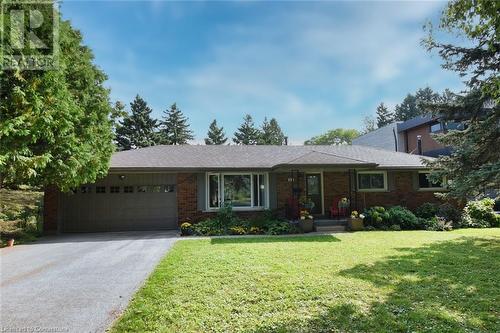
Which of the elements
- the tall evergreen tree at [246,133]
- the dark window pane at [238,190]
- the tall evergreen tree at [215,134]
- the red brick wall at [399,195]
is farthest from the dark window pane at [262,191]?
the tall evergreen tree at [246,133]

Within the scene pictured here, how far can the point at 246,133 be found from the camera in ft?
175

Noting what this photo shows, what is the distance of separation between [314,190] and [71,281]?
10663mm

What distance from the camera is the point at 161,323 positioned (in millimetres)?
4176

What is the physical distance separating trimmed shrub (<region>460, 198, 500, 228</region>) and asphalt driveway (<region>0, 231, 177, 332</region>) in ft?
38.9

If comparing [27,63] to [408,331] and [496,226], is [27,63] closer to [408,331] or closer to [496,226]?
[408,331]

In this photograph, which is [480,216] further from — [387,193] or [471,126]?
[471,126]

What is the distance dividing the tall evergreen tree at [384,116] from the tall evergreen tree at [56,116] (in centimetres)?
6178

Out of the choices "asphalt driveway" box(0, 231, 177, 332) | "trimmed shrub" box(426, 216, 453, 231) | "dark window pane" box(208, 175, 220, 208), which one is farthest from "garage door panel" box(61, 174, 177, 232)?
"trimmed shrub" box(426, 216, 453, 231)

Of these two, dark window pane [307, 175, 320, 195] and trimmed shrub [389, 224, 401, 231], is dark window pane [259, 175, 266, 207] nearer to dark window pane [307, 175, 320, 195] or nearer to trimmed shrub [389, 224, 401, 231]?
dark window pane [307, 175, 320, 195]

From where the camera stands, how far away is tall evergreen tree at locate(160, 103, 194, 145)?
48125 millimetres

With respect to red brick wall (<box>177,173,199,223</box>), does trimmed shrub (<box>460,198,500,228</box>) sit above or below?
below

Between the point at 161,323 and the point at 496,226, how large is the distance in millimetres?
14585

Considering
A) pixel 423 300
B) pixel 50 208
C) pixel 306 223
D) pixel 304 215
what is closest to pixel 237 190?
pixel 304 215

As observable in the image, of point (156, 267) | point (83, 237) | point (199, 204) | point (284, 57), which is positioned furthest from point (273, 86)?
point (156, 267)
